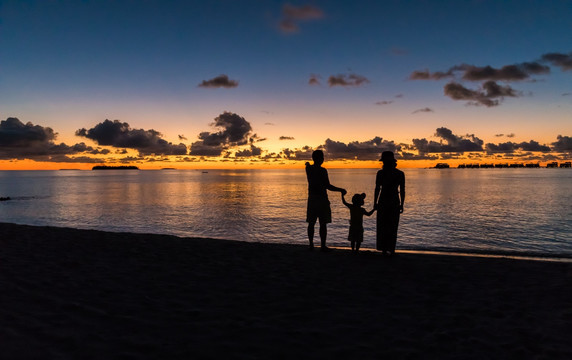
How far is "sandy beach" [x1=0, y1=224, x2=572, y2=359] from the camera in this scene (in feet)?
15.5

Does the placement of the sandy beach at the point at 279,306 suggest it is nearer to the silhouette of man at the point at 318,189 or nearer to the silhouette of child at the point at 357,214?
the silhouette of child at the point at 357,214

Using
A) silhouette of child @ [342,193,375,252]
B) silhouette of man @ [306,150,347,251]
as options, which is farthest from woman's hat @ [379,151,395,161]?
silhouette of man @ [306,150,347,251]

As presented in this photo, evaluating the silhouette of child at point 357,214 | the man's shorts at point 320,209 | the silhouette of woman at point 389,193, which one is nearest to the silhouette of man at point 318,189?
the man's shorts at point 320,209

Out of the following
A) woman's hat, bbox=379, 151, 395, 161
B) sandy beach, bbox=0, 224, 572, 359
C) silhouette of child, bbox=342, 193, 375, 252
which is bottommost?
sandy beach, bbox=0, 224, 572, 359

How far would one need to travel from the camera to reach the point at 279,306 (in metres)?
6.36

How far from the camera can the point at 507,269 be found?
9453 mm

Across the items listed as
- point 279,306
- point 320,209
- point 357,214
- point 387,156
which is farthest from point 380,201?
point 279,306

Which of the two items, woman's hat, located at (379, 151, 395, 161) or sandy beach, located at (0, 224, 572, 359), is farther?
woman's hat, located at (379, 151, 395, 161)

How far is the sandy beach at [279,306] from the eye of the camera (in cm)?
471

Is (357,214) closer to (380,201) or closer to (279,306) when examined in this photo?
(380,201)

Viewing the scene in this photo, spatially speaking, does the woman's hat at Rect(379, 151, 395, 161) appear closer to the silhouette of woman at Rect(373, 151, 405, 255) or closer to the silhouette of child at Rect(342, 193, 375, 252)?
the silhouette of woman at Rect(373, 151, 405, 255)

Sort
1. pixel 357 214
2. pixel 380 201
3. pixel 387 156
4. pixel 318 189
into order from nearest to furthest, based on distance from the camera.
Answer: pixel 387 156 < pixel 380 201 < pixel 357 214 < pixel 318 189

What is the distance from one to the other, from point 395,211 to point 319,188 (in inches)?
97.8

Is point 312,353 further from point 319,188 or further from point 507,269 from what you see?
point 507,269
